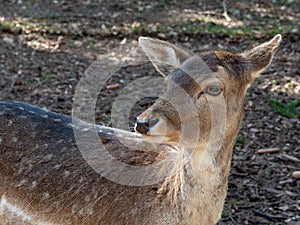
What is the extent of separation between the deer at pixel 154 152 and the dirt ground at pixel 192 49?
140 centimetres

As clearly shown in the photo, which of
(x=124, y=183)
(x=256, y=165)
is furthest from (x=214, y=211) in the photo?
(x=256, y=165)

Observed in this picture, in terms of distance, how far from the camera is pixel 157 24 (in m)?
9.61

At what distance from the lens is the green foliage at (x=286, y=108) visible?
680 centimetres

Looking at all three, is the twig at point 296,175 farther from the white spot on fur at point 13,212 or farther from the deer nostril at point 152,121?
the deer nostril at point 152,121

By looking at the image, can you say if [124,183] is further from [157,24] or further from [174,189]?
[157,24]

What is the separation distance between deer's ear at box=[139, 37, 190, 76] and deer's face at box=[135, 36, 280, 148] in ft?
0.17

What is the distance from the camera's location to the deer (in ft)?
12.0

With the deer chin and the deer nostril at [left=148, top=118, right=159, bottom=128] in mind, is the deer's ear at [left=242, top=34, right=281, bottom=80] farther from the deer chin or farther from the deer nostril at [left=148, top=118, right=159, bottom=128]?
the deer nostril at [left=148, top=118, right=159, bottom=128]

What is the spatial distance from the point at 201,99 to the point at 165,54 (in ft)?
1.89

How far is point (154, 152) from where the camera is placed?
13.3ft

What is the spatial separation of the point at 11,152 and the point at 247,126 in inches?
122

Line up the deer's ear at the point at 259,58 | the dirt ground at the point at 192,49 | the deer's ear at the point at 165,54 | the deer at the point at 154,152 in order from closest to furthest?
the deer at the point at 154,152, the deer's ear at the point at 259,58, the deer's ear at the point at 165,54, the dirt ground at the point at 192,49

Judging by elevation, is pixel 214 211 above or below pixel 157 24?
→ above

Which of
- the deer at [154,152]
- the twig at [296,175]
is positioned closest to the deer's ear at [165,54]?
the deer at [154,152]
